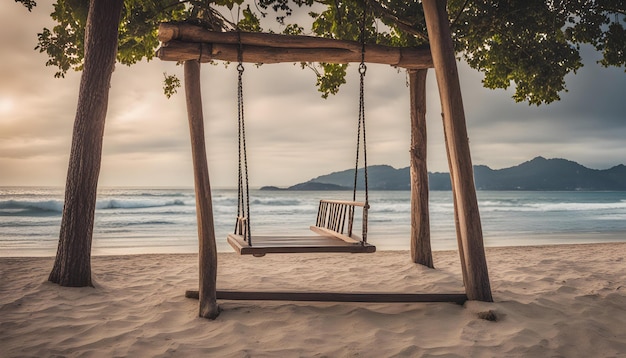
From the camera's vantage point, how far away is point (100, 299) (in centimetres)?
504

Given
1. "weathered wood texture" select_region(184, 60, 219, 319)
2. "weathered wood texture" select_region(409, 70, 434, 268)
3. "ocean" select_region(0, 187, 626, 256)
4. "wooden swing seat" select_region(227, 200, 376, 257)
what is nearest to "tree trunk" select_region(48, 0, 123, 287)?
"weathered wood texture" select_region(184, 60, 219, 319)

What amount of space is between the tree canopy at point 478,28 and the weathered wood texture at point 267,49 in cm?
59

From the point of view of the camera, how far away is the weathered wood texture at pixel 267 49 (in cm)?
460

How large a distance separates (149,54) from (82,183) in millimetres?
3501

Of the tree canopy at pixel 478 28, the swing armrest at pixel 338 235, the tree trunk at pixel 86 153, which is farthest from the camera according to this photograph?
the tree canopy at pixel 478 28

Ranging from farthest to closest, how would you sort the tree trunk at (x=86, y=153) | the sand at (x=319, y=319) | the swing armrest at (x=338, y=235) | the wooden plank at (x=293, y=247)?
the tree trunk at (x=86, y=153)
the swing armrest at (x=338, y=235)
the wooden plank at (x=293, y=247)
the sand at (x=319, y=319)

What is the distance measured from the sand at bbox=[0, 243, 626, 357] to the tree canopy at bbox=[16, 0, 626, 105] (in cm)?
303

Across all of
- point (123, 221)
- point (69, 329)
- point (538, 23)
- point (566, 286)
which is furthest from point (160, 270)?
point (123, 221)

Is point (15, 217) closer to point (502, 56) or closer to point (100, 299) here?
point (100, 299)

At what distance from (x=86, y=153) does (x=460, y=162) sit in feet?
13.7

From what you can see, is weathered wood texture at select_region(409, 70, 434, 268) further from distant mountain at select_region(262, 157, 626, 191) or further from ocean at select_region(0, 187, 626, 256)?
distant mountain at select_region(262, 157, 626, 191)

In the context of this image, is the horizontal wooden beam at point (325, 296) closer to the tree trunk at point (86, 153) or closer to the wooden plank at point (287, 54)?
the tree trunk at point (86, 153)

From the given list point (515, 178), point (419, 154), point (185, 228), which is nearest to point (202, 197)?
point (419, 154)

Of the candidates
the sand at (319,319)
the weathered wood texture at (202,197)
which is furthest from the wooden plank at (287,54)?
the sand at (319,319)
